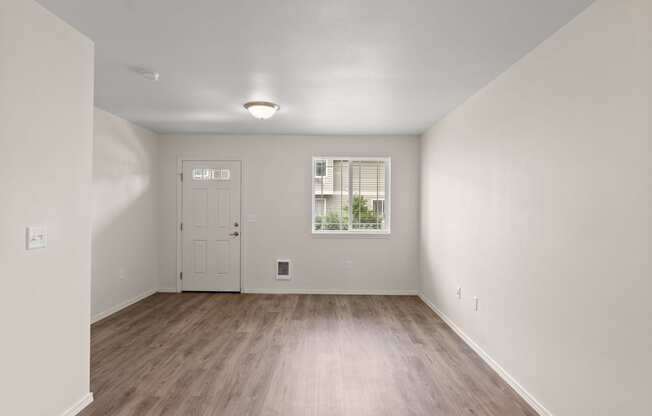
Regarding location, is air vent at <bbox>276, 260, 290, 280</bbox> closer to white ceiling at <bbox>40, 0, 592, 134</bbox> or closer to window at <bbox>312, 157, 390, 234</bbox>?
window at <bbox>312, 157, 390, 234</bbox>

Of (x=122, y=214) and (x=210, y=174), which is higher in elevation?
(x=210, y=174)

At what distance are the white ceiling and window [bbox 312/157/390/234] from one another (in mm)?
1500

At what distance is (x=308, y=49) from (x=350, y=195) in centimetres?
326

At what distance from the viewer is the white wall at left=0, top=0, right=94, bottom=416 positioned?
1.81 m

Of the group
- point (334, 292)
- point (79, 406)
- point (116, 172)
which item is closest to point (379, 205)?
point (334, 292)

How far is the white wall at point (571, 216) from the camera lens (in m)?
1.67

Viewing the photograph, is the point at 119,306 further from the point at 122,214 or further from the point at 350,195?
the point at 350,195

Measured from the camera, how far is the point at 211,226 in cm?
554

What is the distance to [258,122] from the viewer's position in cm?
475

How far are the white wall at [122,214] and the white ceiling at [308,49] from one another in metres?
0.59

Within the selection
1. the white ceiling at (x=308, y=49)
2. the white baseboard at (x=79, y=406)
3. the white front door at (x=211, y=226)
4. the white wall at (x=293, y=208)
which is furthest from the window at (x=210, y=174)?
the white baseboard at (x=79, y=406)

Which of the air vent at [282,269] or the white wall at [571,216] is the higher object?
the white wall at [571,216]

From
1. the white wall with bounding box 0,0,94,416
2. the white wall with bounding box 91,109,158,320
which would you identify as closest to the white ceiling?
the white wall with bounding box 0,0,94,416

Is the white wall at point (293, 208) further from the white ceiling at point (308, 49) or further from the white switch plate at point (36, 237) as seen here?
the white switch plate at point (36, 237)
